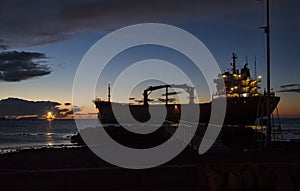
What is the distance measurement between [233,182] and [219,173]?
346mm

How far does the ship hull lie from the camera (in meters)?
86.0

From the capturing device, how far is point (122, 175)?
349 inches

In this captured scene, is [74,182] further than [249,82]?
No

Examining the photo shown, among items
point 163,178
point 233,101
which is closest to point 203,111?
point 233,101

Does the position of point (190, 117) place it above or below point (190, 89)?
below

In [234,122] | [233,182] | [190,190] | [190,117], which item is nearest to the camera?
[233,182]

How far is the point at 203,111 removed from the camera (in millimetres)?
96000

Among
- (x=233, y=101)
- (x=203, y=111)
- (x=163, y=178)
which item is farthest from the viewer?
(x=203, y=111)

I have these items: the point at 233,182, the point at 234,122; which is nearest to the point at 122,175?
the point at 233,182

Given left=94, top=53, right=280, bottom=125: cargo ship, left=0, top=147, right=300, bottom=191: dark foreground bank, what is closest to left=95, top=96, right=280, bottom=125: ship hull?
left=94, top=53, right=280, bottom=125: cargo ship

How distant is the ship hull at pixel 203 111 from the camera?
86.0 metres

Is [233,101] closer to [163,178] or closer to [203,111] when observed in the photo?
[203,111]

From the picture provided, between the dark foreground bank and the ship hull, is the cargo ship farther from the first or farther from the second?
the dark foreground bank

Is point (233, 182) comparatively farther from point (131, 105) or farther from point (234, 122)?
point (131, 105)
